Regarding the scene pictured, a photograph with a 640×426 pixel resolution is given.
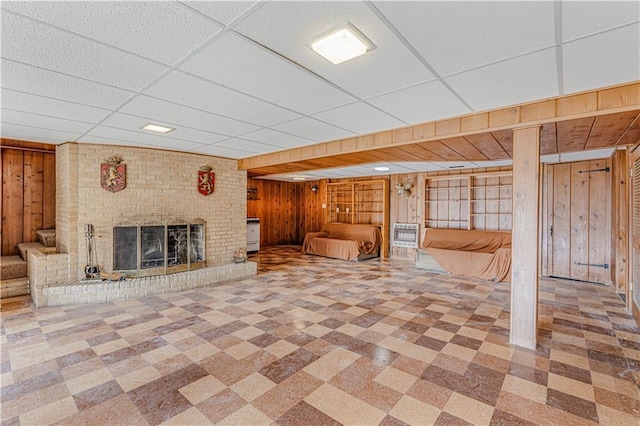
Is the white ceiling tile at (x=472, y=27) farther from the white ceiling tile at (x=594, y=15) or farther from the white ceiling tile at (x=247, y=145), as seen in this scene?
the white ceiling tile at (x=247, y=145)

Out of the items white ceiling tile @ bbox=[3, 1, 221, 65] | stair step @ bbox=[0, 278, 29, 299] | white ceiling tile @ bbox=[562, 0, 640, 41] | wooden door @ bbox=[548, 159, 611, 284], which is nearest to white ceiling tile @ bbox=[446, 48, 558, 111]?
white ceiling tile @ bbox=[562, 0, 640, 41]

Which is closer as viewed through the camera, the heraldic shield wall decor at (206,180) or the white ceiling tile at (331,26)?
the white ceiling tile at (331,26)

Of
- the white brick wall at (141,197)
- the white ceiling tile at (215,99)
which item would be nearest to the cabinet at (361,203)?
the white brick wall at (141,197)

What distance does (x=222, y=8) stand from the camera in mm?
1543

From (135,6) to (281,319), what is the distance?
3.26 m

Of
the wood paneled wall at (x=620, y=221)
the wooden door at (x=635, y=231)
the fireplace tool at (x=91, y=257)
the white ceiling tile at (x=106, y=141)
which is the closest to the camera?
the wooden door at (x=635, y=231)

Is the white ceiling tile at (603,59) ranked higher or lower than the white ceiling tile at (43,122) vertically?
lower

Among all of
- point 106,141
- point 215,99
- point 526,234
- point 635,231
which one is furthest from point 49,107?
point 635,231

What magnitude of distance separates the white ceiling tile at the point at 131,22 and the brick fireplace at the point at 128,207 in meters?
3.65

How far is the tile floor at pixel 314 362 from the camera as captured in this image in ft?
6.84


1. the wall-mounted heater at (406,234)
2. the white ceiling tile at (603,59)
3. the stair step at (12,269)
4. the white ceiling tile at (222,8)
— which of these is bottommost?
the stair step at (12,269)

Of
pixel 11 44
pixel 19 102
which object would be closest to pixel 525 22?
pixel 11 44

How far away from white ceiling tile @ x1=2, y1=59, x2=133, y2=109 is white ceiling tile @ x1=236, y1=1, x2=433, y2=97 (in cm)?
166

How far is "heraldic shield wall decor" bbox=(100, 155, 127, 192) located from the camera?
4.79 metres
